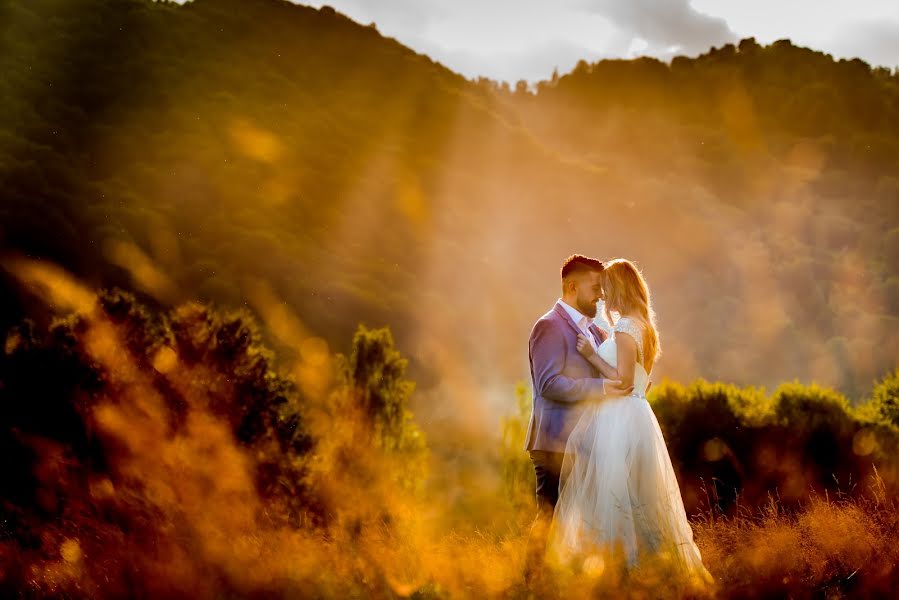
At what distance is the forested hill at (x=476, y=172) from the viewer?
111ft

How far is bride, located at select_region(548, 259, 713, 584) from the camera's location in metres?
4.62

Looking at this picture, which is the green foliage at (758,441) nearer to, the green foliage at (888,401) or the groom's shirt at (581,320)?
the green foliage at (888,401)

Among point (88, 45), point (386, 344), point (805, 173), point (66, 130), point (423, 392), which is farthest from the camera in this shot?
point (805, 173)

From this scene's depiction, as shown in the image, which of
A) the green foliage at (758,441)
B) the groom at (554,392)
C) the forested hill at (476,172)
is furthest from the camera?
the forested hill at (476,172)

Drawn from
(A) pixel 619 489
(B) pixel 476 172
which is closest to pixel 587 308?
(A) pixel 619 489

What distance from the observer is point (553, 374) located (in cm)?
477

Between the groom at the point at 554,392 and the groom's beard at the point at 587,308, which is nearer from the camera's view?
the groom at the point at 554,392

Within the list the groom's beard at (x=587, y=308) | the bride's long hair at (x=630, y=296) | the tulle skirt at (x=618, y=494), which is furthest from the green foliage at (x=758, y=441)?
the bride's long hair at (x=630, y=296)

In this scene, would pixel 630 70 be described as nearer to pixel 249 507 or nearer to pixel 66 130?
pixel 66 130

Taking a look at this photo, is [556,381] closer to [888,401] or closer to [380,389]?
[380,389]

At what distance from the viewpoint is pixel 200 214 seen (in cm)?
3366

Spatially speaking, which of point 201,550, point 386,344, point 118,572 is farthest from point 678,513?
point 386,344

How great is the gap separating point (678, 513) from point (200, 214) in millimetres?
31820

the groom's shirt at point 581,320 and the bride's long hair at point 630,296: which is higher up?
the bride's long hair at point 630,296
